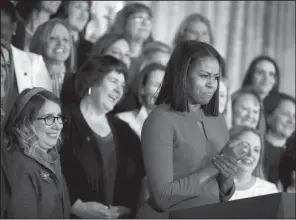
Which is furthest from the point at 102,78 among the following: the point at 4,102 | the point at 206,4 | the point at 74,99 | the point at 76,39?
the point at 206,4

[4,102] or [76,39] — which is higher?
[76,39]

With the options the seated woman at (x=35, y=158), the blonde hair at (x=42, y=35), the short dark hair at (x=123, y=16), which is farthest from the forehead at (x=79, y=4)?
the seated woman at (x=35, y=158)

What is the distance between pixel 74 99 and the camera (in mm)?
3008

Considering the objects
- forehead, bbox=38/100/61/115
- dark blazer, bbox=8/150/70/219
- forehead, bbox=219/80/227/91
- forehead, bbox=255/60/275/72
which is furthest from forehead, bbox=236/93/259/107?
dark blazer, bbox=8/150/70/219

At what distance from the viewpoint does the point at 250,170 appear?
10.3ft

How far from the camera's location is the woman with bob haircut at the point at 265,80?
399cm

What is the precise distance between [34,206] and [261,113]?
1.87 m

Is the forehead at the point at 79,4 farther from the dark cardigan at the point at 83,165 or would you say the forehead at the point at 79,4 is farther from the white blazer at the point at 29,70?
the dark cardigan at the point at 83,165

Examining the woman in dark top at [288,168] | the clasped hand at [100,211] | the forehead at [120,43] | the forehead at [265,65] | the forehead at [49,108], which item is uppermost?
the forehead at [120,43]

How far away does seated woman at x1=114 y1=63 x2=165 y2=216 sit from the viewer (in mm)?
2895

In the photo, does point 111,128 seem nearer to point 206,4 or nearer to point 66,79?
point 66,79

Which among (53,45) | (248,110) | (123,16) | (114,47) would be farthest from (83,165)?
(123,16)

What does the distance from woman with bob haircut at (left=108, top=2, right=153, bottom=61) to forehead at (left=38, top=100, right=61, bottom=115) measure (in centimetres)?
139

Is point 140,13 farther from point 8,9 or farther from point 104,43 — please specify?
point 8,9
